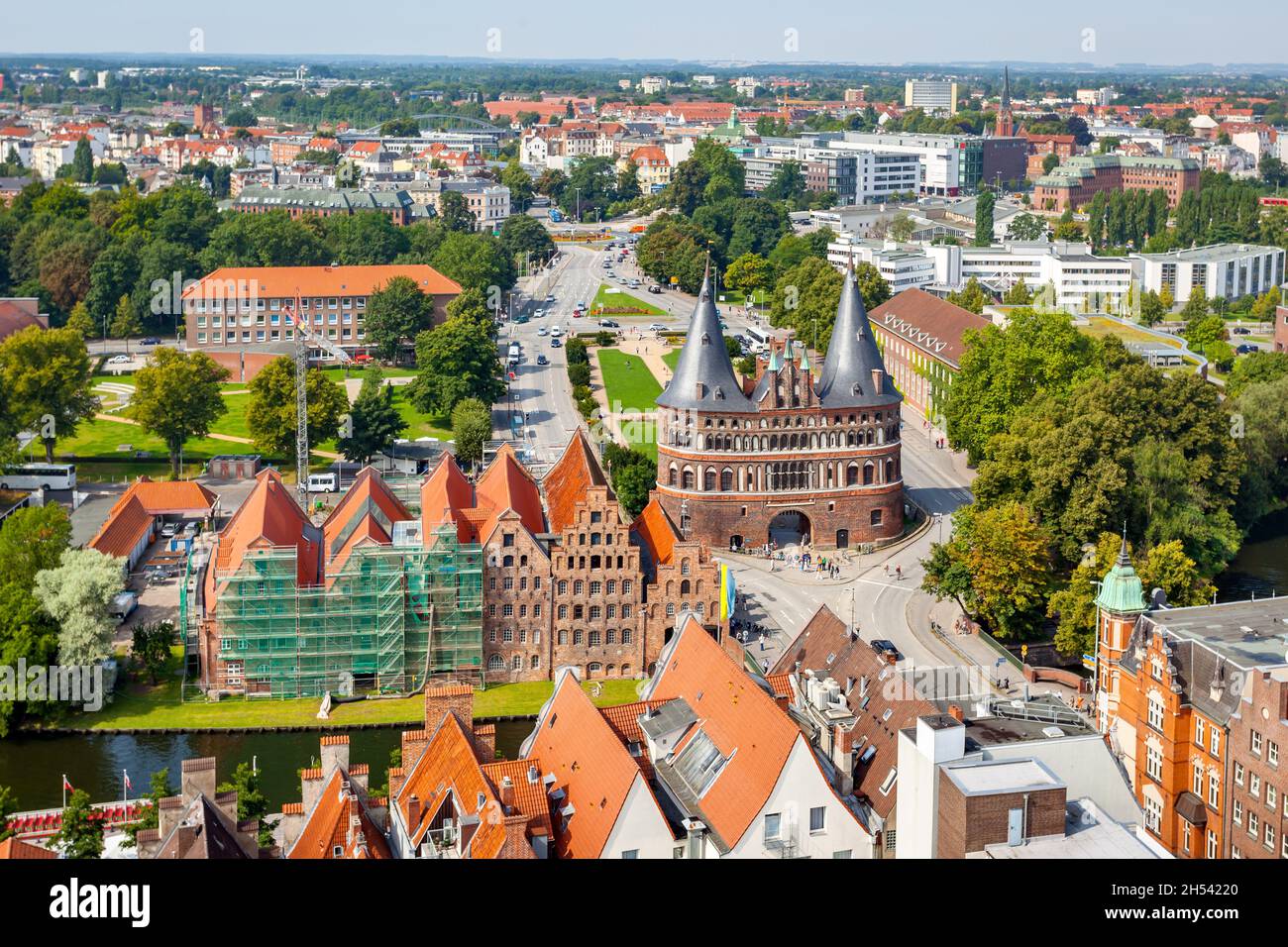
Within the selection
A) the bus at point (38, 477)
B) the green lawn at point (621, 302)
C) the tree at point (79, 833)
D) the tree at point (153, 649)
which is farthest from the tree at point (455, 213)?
the tree at point (79, 833)

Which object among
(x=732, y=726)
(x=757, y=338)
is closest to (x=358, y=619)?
(x=732, y=726)

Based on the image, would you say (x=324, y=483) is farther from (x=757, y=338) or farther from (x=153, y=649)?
(x=757, y=338)

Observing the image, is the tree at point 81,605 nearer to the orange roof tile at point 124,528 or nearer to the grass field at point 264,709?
the grass field at point 264,709
